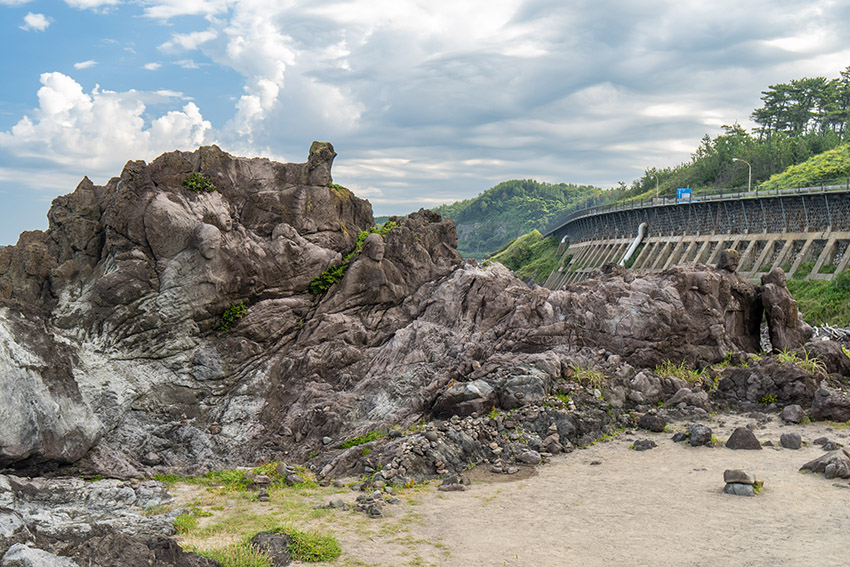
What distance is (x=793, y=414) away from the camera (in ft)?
65.0

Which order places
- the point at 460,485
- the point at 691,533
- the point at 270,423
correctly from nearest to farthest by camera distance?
the point at 691,533 < the point at 460,485 < the point at 270,423

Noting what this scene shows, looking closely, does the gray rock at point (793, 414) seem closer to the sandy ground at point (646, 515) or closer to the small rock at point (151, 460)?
the sandy ground at point (646, 515)

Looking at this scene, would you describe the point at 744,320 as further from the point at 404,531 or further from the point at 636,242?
the point at 636,242

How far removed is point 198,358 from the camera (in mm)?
20281

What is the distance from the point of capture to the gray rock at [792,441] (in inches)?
692

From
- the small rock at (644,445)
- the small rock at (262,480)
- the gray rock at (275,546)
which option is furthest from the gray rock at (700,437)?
the gray rock at (275,546)

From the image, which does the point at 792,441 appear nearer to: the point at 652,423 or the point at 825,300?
the point at 652,423

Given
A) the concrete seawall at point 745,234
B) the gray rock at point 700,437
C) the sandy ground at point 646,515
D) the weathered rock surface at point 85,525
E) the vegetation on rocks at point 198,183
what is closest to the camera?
the weathered rock surface at point 85,525

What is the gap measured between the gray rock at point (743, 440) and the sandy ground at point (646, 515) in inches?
11.0

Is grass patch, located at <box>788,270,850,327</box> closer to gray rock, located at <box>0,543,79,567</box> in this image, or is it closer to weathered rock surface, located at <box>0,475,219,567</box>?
weathered rock surface, located at <box>0,475,219,567</box>

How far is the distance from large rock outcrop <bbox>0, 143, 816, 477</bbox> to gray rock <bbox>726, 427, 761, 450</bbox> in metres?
3.66

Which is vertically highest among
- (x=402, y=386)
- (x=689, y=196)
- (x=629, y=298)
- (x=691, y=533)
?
(x=689, y=196)

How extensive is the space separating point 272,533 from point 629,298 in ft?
50.4

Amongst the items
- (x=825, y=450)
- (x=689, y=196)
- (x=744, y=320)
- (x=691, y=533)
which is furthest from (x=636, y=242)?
(x=691, y=533)
